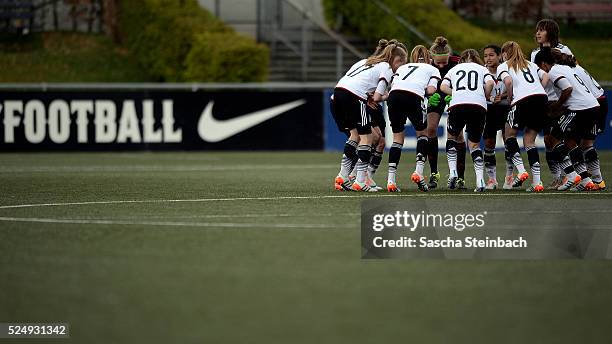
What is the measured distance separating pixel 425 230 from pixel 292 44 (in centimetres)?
2337

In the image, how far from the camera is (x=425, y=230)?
8.65m

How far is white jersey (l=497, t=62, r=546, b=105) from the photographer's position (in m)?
13.8

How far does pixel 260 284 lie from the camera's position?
6840mm

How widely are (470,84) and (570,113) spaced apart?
142 centimetres

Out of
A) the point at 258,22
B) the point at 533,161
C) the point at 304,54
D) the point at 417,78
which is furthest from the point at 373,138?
the point at 258,22

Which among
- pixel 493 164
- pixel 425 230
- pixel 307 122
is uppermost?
pixel 425 230

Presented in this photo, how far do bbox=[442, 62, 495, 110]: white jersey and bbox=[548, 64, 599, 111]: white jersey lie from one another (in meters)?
0.91

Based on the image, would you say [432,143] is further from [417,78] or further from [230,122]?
[230,122]

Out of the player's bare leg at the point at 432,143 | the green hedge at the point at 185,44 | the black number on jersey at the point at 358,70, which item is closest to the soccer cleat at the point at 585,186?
the player's bare leg at the point at 432,143

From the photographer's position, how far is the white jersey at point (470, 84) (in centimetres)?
1365

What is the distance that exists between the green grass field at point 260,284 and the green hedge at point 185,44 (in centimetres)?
1610

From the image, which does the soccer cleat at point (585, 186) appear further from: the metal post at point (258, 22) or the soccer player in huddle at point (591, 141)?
the metal post at point (258, 22)

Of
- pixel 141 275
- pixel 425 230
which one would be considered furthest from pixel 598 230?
pixel 141 275

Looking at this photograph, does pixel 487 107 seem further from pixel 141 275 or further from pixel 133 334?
pixel 133 334
